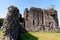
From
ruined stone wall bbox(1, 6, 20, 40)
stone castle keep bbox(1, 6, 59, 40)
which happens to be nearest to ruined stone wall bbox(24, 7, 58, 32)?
stone castle keep bbox(1, 6, 59, 40)

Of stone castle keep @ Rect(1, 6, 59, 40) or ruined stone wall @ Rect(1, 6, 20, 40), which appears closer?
ruined stone wall @ Rect(1, 6, 20, 40)

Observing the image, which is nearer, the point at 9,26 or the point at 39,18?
the point at 9,26

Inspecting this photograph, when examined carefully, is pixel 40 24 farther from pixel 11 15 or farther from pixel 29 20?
pixel 11 15

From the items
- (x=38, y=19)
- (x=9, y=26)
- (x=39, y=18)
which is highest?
(x=39, y=18)

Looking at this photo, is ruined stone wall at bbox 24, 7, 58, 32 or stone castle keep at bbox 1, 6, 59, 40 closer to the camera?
stone castle keep at bbox 1, 6, 59, 40

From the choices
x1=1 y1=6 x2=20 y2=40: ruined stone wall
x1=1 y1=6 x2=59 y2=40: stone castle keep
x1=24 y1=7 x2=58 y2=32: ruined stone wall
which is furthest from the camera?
x1=24 y1=7 x2=58 y2=32: ruined stone wall

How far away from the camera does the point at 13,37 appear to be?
27891mm

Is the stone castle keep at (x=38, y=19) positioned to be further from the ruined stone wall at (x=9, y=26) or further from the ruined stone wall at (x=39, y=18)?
the ruined stone wall at (x=9, y=26)

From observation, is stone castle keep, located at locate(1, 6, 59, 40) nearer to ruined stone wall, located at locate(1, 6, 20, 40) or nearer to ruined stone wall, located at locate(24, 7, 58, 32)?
ruined stone wall, located at locate(24, 7, 58, 32)

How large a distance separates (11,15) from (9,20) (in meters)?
0.95

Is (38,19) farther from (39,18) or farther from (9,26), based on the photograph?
(9,26)

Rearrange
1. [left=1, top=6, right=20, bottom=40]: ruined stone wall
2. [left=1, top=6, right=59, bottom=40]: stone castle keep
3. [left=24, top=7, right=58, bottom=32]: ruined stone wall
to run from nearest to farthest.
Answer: [left=1, top=6, right=20, bottom=40]: ruined stone wall → [left=1, top=6, right=59, bottom=40]: stone castle keep → [left=24, top=7, right=58, bottom=32]: ruined stone wall

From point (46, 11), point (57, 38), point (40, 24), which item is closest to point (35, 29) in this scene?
point (40, 24)

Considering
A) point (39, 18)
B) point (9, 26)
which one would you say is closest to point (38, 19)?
point (39, 18)
